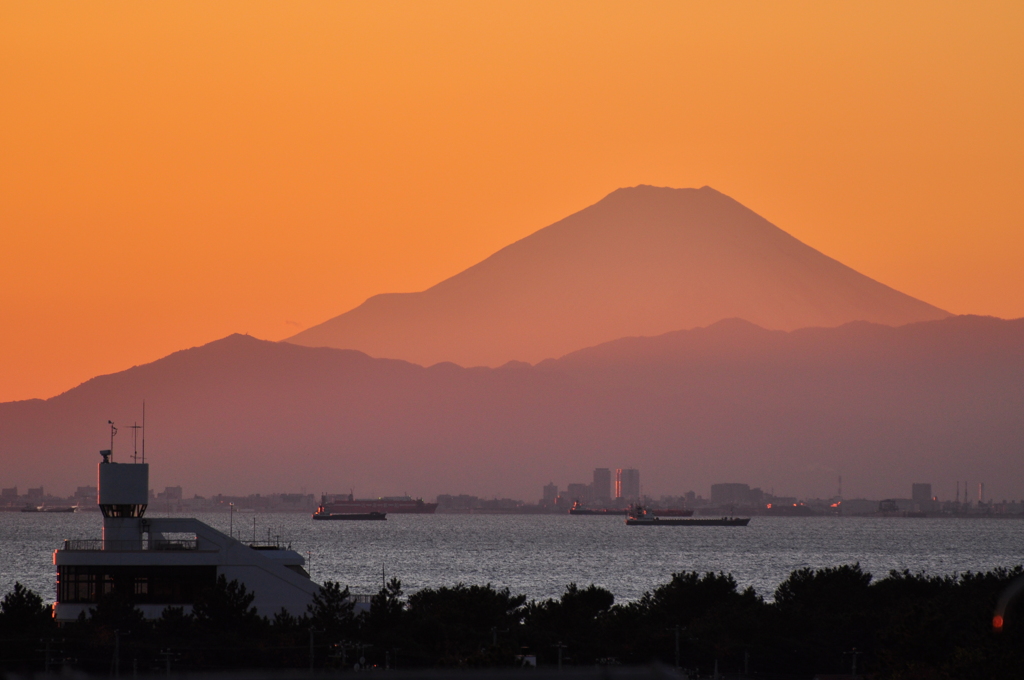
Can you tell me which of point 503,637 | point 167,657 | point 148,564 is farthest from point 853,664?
point 148,564

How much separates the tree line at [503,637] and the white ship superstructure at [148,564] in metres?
1.58

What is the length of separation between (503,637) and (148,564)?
70.2 feet

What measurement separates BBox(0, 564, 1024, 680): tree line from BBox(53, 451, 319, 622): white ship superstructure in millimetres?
1579

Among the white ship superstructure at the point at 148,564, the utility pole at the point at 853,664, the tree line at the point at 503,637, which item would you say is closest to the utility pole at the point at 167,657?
the tree line at the point at 503,637

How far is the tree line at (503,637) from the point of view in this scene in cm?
6844

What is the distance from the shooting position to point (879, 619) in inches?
3369

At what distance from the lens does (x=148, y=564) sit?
81000 millimetres

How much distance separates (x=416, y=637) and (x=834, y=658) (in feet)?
83.2

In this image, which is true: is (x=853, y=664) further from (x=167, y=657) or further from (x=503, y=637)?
(x=167, y=657)

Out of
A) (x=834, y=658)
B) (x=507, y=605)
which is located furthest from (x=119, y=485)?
(x=834, y=658)

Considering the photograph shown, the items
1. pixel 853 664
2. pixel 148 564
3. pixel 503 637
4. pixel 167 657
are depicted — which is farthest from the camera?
pixel 148 564

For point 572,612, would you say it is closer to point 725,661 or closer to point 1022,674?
point 725,661

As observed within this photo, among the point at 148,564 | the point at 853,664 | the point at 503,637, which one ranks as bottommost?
the point at 853,664

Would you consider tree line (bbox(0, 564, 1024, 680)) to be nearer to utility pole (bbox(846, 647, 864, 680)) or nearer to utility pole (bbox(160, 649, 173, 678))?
utility pole (bbox(846, 647, 864, 680))
